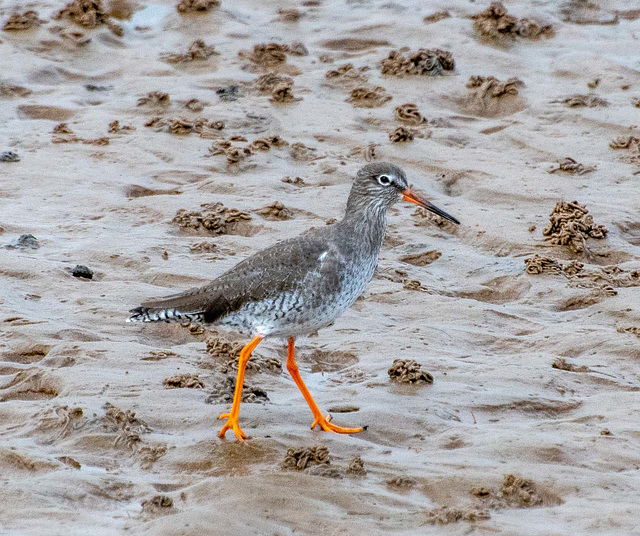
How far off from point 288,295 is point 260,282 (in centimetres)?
26

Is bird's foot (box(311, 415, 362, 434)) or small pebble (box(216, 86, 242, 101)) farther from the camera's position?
small pebble (box(216, 86, 242, 101))

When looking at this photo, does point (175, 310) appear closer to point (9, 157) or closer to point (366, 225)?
point (366, 225)

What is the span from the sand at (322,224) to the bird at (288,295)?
488 millimetres

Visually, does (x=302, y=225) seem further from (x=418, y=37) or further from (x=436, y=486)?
(x=418, y=37)

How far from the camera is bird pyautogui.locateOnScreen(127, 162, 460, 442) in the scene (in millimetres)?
7586

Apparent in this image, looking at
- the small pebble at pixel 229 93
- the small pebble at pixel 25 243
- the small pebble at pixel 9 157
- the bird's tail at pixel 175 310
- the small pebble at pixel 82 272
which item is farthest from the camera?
the small pebble at pixel 229 93

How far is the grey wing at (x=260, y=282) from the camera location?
7.64 meters

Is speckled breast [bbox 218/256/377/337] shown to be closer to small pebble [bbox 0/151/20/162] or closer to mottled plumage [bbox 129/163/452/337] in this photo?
mottled plumage [bbox 129/163/452/337]

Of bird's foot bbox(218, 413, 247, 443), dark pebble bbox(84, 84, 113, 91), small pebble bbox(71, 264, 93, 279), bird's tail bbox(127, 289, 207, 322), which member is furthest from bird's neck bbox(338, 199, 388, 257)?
dark pebble bbox(84, 84, 113, 91)

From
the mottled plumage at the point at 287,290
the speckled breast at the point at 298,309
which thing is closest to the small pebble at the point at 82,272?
the mottled plumage at the point at 287,290

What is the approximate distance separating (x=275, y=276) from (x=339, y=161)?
470cm

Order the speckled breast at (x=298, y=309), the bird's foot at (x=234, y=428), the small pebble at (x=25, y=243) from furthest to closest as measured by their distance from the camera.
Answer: the small pebble at (x=25, y=243), the speckled breast at (x=298, y=309), the bird's foot at (x=234, y=428)

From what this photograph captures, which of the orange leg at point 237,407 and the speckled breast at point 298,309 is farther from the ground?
the speckled breast at point 298,309

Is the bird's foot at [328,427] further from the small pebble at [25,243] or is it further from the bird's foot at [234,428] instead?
the small pebble at [25,243]
